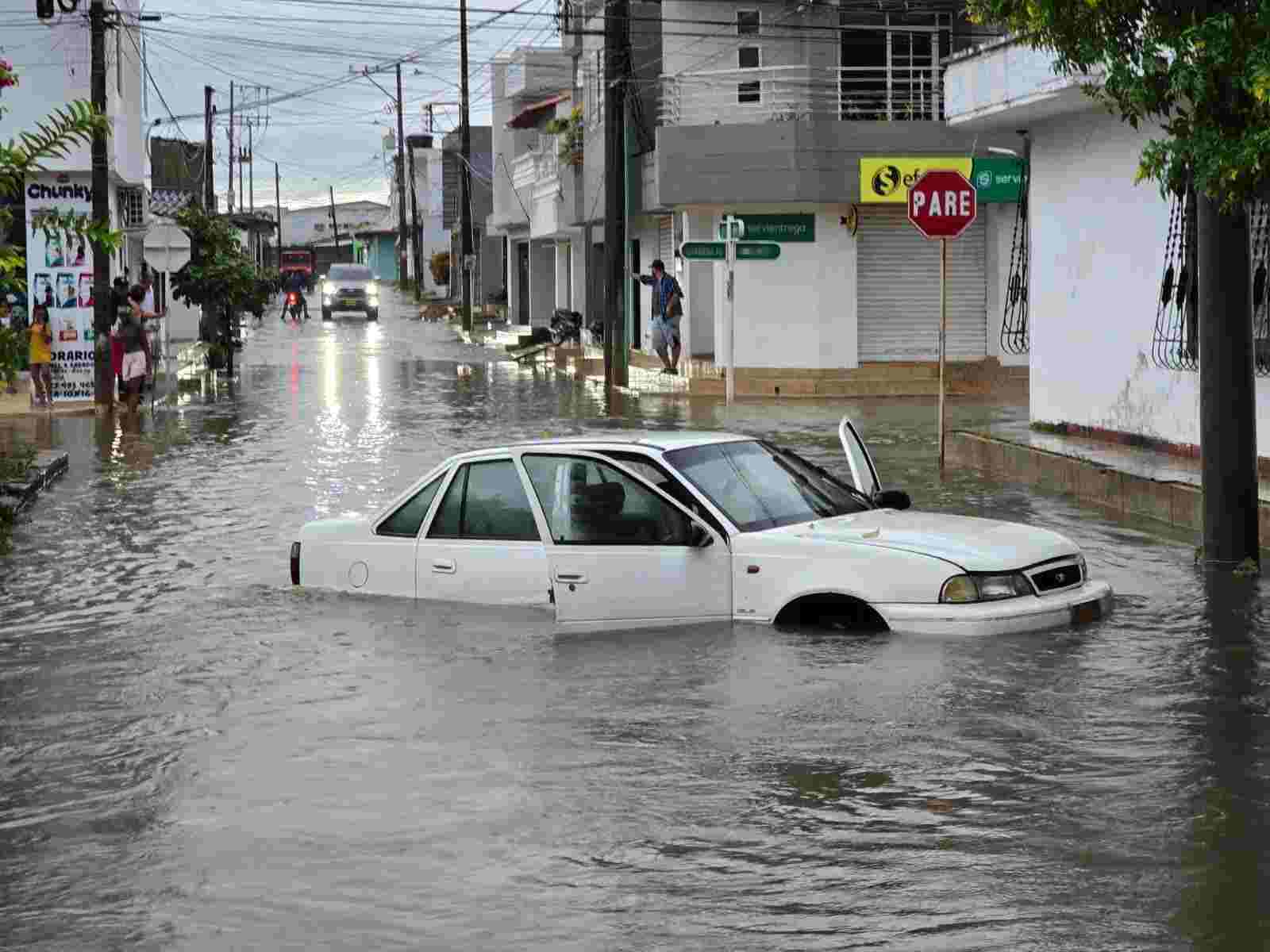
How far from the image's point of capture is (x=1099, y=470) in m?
18.4

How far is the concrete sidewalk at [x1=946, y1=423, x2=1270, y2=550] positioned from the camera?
54.5 feet

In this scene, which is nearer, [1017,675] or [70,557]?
[1017,675]

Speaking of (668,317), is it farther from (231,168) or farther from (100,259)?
(231,168)

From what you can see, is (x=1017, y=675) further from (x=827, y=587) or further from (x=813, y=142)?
(x=813, y=142)

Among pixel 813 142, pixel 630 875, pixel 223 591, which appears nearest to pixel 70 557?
pixel 223 591

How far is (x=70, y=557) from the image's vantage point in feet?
51.5

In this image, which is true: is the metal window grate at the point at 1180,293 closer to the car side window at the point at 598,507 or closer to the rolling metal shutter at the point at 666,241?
the car side window at the point at 598,507

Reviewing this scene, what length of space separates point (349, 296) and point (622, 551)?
75.9 metres

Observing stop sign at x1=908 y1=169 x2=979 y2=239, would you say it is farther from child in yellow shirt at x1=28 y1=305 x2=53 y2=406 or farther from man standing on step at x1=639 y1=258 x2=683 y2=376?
man standing on step at x1=639 y1=258 x2=683 y2=376

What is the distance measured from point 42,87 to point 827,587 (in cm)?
2872

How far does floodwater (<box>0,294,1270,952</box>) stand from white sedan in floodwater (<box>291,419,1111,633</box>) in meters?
0.18

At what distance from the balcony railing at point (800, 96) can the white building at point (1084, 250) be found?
583 inches

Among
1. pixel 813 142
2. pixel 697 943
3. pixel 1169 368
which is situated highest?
pixel 813 142

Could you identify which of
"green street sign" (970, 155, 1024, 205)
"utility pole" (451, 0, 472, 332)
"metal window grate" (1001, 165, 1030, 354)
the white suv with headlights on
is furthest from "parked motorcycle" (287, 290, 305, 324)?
"green street sign" (970, 155, 1024, 205)
